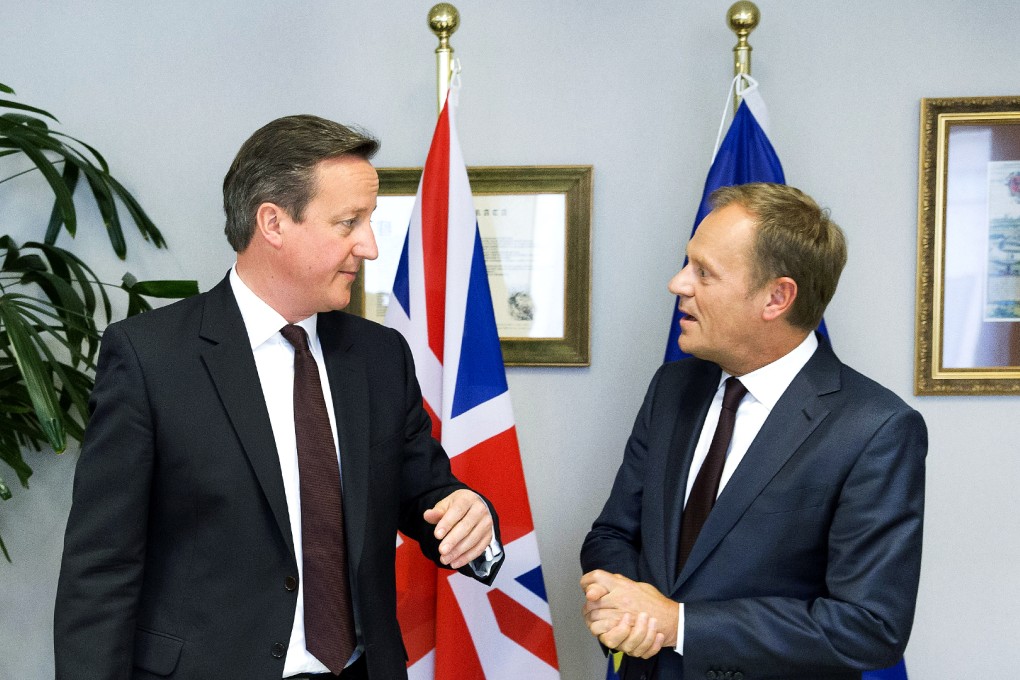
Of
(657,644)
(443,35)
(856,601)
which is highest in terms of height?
(443,35)

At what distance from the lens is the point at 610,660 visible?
2381 mm

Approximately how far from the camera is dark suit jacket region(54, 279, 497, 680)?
1.49 metres

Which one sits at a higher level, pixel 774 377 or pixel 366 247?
pixel 366 247

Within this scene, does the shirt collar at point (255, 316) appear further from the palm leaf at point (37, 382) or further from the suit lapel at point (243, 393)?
the palm leaf at point (37, 382)

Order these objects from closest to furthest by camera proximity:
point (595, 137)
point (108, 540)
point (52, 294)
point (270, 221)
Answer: point (108, 540), point (270, 221), point (52, 294), point (595, 137)

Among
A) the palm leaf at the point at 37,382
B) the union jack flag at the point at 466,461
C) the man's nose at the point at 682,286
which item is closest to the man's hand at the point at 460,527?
the man's nose at the point at 682,286

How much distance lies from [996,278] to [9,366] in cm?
294

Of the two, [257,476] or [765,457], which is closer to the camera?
[257,476]

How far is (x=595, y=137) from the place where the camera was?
281 cm

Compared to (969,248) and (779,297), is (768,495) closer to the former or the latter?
(779,297)

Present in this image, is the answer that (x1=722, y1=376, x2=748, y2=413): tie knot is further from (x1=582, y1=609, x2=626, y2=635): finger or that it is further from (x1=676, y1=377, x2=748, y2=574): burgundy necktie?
(x1=582, y1=609, x2=626, y2=635): finger

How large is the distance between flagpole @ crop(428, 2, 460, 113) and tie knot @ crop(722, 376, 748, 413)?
3.88 ft

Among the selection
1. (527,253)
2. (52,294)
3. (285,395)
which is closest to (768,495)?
(285,395)

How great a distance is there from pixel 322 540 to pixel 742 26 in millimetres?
1853
